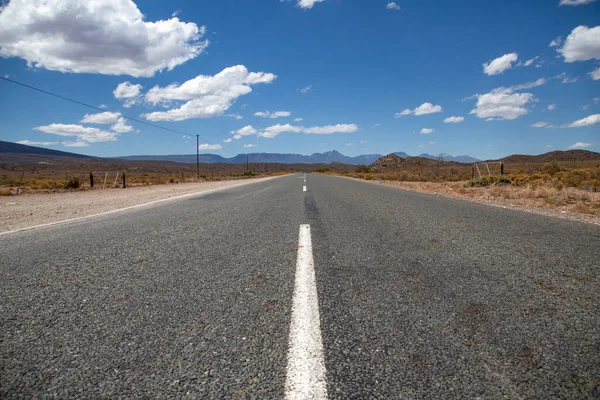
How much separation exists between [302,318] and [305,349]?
→ 0.36 m

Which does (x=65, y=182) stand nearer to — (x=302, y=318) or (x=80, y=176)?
(x=80, y=176)

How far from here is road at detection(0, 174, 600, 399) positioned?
157 cm

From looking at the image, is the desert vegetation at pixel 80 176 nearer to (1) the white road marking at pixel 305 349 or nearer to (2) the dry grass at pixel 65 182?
(2) the dry grass at pixel 65 182

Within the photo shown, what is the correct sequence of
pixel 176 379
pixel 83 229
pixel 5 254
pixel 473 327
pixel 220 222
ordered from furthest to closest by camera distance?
pixel 220 222 < pixel 83 229 < pixel 5 254 < pixel 473 327 < pixel 176 379

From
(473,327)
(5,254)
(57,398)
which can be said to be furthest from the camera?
(5,254)

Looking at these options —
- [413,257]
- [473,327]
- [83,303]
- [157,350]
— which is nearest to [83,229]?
[83,303]

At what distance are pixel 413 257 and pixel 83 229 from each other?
5.32m

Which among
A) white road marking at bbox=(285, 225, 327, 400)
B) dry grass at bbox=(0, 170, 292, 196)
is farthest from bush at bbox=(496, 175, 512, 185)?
dry grass at bbox=(0, 170, 292, 196)

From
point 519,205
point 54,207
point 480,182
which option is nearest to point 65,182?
Result: point 54,207

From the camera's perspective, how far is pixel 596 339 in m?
1.94

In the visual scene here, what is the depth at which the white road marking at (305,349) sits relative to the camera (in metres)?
1.49

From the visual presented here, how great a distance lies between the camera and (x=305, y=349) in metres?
1.83

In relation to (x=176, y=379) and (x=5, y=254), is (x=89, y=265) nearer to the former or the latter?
(x=5, y=254)

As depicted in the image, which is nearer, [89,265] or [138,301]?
[138,301]
